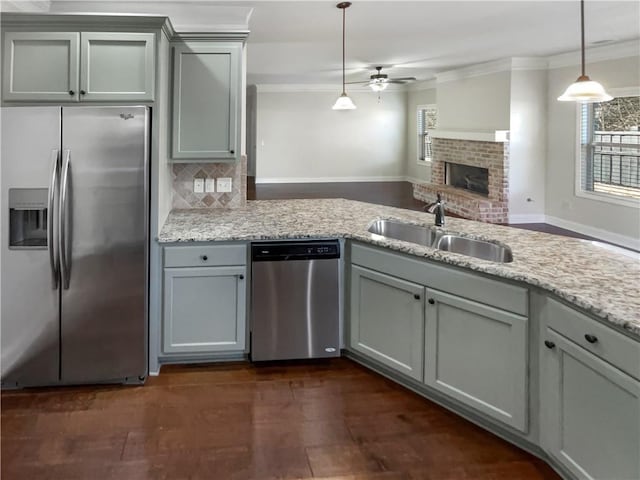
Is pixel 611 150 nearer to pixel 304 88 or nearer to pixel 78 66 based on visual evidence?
pixel 78 66

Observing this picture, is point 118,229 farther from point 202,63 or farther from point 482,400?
point 482,400

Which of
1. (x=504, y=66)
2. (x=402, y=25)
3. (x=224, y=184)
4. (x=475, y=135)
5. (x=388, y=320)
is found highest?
(x=504, y=66)

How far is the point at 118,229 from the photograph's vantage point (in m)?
2.94

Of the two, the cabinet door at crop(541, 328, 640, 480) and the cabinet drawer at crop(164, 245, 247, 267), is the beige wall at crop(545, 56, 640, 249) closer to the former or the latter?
the cabinet door at crop(541, 328, 640, 480)

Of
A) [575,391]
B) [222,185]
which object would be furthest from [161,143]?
[575,391]

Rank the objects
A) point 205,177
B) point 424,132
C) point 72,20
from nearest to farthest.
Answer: point 72,20 < point 205,177 < point 424,132

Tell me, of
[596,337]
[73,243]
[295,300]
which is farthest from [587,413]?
[73,243]

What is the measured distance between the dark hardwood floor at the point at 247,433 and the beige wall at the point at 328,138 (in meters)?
10.5

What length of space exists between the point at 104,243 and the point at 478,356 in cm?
208

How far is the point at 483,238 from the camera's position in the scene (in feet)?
10.0

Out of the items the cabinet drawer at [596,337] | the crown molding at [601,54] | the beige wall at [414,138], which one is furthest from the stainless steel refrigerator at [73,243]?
the beige wall at [414,138]

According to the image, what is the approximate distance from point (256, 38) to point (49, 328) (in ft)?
13.5

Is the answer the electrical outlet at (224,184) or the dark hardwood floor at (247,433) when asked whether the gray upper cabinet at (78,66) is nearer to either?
the electrical outlet at (224,184)

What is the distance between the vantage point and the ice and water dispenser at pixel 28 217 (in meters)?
2.84
